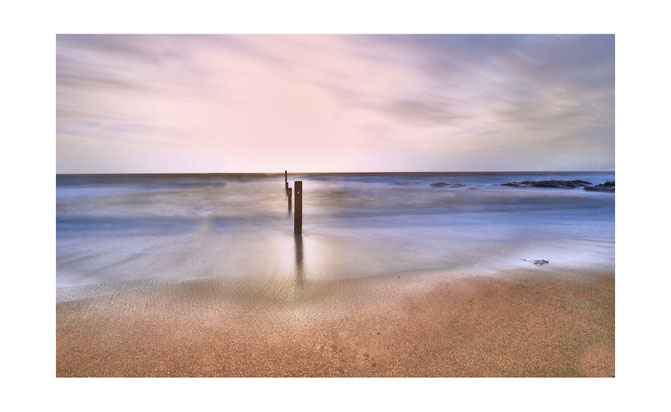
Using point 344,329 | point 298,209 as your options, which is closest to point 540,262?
point 344,329

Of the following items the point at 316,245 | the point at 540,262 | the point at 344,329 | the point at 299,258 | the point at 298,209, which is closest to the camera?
the point at 344,329

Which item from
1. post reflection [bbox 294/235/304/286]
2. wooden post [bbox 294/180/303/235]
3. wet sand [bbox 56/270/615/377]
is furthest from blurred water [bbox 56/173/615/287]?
wet sand [bbox 56/270/615/377]

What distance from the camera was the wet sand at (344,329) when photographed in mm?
1917

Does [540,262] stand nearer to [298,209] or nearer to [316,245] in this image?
[316,245]

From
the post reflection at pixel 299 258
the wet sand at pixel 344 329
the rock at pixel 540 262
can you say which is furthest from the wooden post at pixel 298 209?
the rock at pixel 540 262

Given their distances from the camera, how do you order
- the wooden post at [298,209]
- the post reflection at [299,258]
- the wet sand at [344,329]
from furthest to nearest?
the wooden post at [298,209]
the post reflection at [299,258]
the wet sand at [344,329]

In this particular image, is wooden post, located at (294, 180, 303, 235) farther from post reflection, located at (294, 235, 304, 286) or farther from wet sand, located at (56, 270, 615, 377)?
wet sand, located at (56, 270, 615, 377)

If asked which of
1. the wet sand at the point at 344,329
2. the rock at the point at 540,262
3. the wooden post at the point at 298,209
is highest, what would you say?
the wooden post at the point at 298,209

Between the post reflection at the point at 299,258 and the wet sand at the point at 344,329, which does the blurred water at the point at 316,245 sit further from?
the wet sand at the point at 344,329

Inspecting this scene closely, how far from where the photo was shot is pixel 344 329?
2.26 metres

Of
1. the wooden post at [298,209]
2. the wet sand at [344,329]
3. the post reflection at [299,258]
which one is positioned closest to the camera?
the wet sand at [344,329]

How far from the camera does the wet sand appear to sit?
75.5 inches

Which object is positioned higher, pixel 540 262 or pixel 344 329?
pixel 540 262
